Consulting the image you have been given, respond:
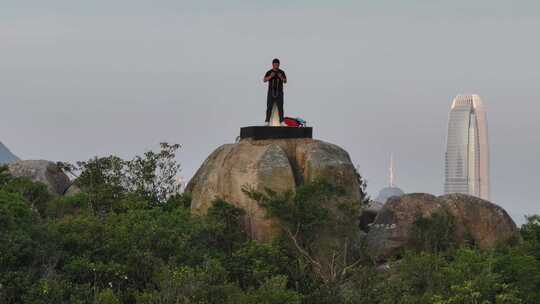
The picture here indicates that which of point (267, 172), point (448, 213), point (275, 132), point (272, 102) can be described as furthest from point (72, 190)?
point (448, 213)

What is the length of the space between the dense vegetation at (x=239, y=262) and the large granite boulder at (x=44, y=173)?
11.1m

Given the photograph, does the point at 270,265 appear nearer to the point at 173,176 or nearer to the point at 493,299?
the point at 493,299

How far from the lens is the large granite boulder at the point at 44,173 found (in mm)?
48750

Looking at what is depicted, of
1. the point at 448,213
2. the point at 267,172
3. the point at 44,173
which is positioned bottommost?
the point at 448,213

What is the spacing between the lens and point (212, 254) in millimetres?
34375

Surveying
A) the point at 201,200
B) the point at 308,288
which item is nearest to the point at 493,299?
the point at 308,288

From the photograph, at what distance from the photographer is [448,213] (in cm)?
3894

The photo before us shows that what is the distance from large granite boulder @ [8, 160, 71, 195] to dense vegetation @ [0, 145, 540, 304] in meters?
11.1

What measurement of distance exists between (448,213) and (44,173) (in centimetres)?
2006

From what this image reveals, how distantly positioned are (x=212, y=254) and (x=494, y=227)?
1142cm

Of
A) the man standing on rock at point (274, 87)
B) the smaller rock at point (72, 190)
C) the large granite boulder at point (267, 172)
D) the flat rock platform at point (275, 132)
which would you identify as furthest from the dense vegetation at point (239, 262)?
the smaller rock at point (72, 190)

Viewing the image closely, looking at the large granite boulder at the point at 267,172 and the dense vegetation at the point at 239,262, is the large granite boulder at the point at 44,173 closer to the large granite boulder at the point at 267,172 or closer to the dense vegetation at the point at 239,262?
the dense vegetation at the point at 239,262

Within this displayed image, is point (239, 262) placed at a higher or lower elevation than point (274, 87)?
lower

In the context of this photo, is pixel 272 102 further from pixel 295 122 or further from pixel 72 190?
pixel 72 190
